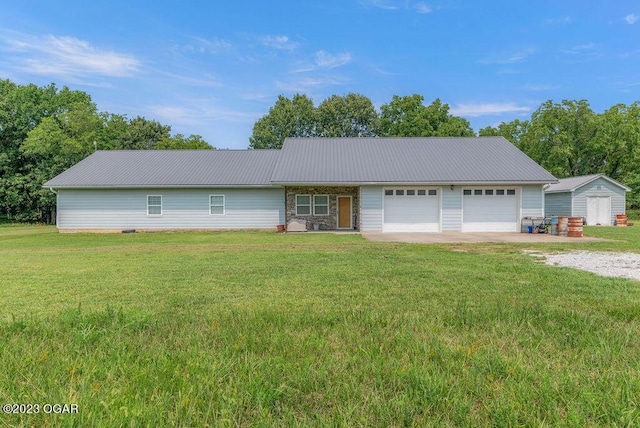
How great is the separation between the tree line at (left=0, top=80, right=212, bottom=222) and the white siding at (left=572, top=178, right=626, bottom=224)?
35.5 meters

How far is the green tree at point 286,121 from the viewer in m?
42.7

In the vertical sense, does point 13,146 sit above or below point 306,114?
below

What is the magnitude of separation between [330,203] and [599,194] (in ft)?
62.4

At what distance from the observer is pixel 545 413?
2.04m

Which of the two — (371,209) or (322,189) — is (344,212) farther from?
(371,209)

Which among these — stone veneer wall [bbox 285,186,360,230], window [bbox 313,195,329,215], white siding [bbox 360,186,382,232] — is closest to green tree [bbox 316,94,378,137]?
stone veneer wall [bbox 285,186,360,230]

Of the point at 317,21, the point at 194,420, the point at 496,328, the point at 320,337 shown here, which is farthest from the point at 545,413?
the point at 317,21

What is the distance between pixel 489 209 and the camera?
18109mm

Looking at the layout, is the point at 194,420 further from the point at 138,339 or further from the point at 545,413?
the point at 545,413

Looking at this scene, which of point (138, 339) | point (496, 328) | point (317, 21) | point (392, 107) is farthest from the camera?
point (392, 107)

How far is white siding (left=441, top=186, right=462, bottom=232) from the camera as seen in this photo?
1795 cm

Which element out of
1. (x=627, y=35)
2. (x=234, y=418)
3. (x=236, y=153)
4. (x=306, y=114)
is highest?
(x=306, y=114)

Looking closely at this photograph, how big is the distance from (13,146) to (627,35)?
42.9 m

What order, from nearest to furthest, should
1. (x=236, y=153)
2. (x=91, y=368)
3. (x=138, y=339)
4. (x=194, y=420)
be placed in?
(x=194, y=420), (x=91, y=368), (x=138, y=339), (x=236, y=153)
